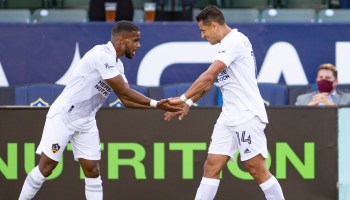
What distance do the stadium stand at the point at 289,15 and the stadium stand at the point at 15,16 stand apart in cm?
326

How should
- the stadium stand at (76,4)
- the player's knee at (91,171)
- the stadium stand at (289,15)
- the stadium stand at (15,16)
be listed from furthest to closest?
the stadium stand at (76,4) < the stadium stand at (289,15) < the stadium stand at (15,16) < the player's knee at (91,171)

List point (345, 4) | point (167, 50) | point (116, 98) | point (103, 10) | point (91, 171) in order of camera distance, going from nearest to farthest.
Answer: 1. point (91, 171)
2. point (116, 98)
3. point (167, 50)
4. point (103, 10)
5. point (345, 4)

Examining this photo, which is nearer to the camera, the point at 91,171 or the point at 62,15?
the point at 91,171

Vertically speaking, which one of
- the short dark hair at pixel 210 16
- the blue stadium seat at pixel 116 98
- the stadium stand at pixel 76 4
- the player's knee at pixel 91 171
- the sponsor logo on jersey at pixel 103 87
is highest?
A: the short dark hair at pixel 210 16

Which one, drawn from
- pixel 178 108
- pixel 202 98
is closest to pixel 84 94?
pixel 178 108

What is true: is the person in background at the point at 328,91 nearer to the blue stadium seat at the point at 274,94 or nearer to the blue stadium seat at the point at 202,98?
the blue stadium seat at the point at 274,94

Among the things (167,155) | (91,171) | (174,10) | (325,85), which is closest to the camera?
(91,171)

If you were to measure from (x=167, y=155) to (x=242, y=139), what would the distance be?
1.48m

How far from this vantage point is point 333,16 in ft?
46.0

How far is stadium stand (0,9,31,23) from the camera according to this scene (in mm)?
13797

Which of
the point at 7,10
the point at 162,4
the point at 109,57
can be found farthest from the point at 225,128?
the point at 7,10

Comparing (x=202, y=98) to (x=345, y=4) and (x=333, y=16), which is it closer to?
(x=333, y=16)

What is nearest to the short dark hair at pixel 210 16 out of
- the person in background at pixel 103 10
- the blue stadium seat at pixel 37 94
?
the blue stadium seat at pixel 37 94

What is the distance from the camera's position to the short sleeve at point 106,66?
8789mm
